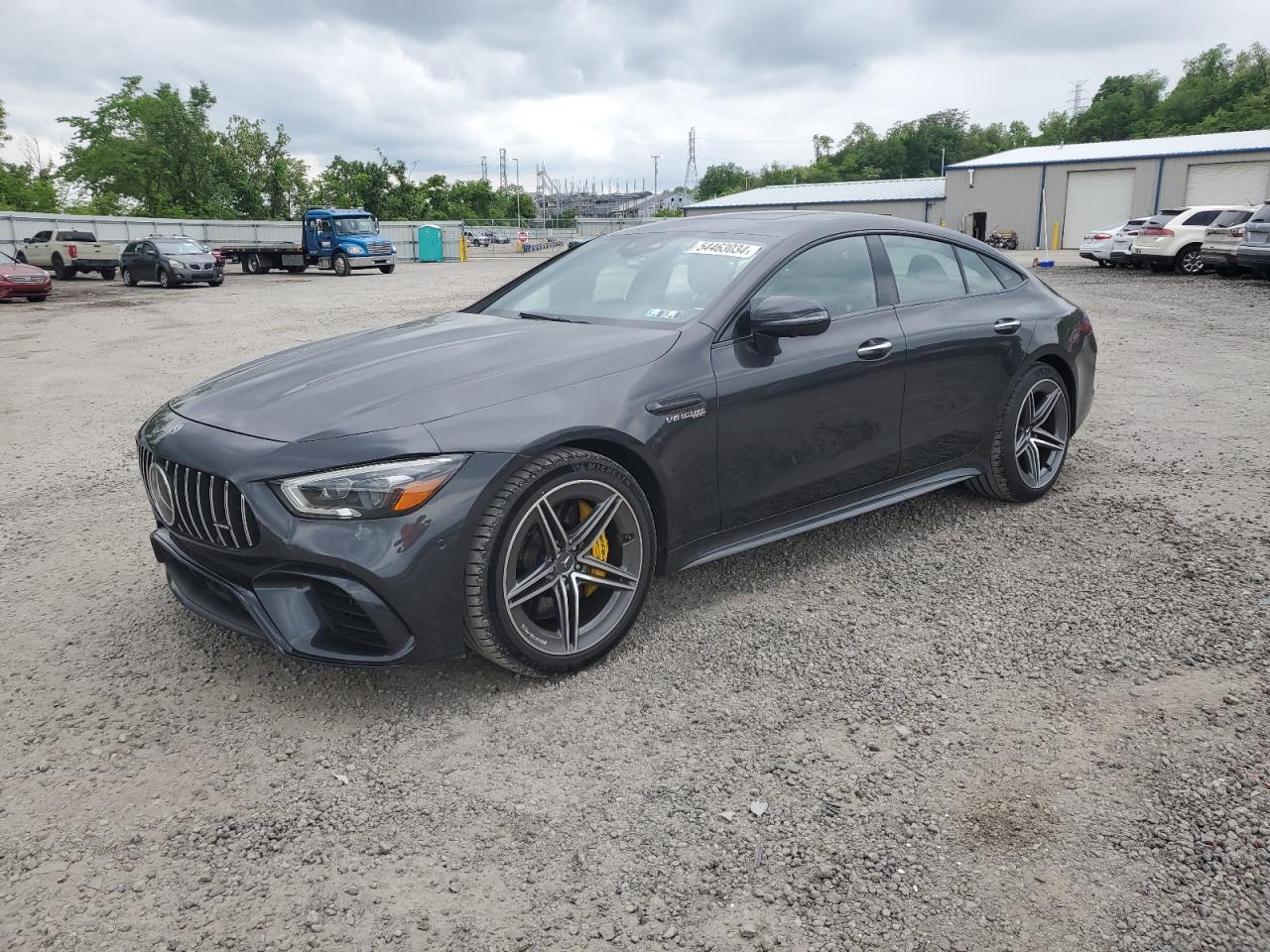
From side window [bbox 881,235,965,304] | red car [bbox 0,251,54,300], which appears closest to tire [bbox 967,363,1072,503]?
side window [bbox 881,235,965,304]

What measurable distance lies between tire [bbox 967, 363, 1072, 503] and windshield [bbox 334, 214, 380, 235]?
3219 centimetres

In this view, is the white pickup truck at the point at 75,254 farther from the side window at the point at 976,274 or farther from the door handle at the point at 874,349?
the door handle at the point at 874,349

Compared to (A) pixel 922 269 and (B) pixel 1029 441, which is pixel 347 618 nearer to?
(A) pixel 922 269

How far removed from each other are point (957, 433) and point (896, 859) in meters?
2.63

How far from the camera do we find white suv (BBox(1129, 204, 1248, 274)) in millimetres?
22719

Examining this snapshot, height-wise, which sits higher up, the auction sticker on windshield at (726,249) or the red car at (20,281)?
the auction sticker on windshield at (726,249)

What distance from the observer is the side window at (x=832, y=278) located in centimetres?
392

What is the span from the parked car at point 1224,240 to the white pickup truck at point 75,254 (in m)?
31.2

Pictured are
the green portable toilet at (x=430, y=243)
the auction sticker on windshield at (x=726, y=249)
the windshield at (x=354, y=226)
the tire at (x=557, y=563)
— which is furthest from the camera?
the green portable toilet at (x=430, y=243)

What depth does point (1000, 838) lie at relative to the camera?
2.43 meters

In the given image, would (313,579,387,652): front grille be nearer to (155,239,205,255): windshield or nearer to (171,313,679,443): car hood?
(171,313,679,443): car hood

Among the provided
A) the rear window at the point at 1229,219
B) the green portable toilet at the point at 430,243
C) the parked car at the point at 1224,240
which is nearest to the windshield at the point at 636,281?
the parked car at the point at 1224,240

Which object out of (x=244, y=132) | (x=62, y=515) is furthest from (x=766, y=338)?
(x=244, y=132)

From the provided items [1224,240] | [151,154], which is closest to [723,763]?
[1224,240]
